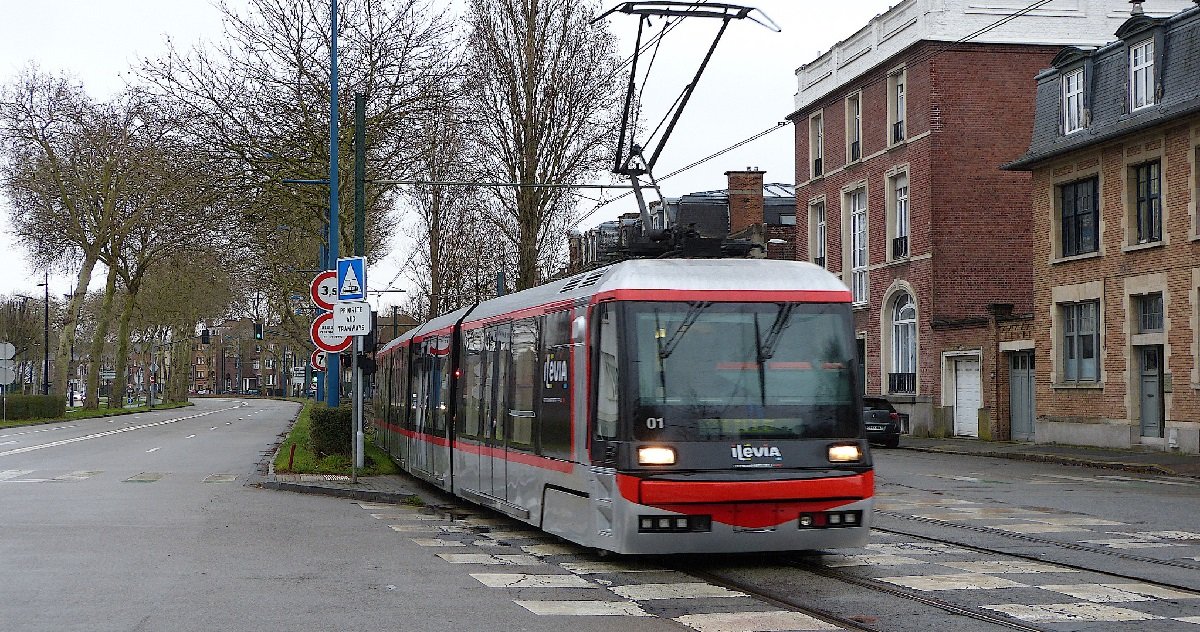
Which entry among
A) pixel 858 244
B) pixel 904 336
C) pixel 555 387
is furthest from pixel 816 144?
pixel 555 387

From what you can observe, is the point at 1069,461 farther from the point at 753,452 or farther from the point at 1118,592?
the point at 1118,592

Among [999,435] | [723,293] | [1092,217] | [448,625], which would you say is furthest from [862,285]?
[448,625]

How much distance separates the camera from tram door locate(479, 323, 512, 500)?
15.3m

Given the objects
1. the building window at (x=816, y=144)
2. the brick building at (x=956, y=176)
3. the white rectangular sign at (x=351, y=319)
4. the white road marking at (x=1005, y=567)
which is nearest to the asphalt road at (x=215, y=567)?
the white rectangular sign at (x=351, y=319)

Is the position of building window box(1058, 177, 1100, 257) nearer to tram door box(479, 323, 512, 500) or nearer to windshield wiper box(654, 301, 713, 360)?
tram door box(479, 323, 512, 500)

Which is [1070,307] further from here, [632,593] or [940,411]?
[632,593]

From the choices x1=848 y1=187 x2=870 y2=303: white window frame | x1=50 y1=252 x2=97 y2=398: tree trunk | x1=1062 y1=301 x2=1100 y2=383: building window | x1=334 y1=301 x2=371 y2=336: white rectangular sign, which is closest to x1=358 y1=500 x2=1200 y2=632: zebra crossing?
x1=334 y1=301 x2=371 y2=336: white rectangular sign

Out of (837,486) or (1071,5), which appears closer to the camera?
(837,486)

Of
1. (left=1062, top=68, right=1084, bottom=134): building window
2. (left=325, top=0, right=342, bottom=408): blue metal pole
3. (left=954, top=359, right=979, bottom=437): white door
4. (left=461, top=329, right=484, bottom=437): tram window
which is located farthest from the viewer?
(left=954, top=359, right=979, bottom=437): white door

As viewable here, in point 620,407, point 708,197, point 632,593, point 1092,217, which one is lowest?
point 632,593

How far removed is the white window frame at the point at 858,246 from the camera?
4847cm

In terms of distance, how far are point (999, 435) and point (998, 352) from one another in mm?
2250

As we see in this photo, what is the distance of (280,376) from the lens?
164 metres

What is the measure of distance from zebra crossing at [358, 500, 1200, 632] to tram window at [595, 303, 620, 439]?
47.1 inches
